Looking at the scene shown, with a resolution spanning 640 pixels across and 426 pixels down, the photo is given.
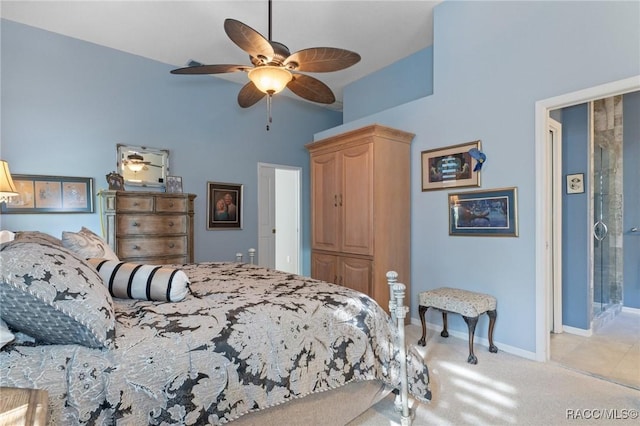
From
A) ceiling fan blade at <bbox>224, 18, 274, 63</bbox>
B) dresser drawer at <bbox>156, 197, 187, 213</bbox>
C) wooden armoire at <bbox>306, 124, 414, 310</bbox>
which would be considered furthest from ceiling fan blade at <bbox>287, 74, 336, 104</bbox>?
dresser drawer at <bbox>156, 197, 187, 213</bbox>

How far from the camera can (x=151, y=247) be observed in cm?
341

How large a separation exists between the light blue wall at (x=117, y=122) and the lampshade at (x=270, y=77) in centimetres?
221

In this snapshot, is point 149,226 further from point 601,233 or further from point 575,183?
point 601,233

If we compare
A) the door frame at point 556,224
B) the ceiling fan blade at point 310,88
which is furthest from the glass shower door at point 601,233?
the ceiling fan blade at point 310,88

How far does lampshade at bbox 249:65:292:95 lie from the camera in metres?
2.36

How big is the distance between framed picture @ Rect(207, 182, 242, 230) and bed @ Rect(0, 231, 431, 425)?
282cm

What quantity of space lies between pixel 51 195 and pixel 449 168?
3.99 meters

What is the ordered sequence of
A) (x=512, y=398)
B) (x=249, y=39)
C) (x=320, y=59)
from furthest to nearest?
(x=320, y=59)
(x=249, y=39)
(x=512, y=398)

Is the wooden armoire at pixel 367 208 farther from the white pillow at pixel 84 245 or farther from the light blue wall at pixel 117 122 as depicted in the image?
the white pillow at pixel 84 245

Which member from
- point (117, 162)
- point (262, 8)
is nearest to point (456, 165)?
point (262, 8)

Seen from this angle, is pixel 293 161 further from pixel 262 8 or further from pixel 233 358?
pixel 233 358

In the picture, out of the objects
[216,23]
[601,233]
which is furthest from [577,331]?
[216,23]

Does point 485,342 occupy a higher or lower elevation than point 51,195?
lower

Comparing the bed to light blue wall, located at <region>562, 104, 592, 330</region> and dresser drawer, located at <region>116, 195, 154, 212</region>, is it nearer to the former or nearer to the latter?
dresser drawer, located at <region>116, 195, 154, 212</region>
